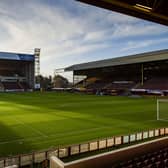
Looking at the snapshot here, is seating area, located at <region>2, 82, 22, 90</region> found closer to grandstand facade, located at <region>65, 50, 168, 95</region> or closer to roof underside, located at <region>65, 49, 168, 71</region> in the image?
grandstand facade, located at <region>65, 50, 168, 95</region>

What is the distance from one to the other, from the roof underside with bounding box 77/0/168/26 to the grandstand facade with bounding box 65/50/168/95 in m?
38.5

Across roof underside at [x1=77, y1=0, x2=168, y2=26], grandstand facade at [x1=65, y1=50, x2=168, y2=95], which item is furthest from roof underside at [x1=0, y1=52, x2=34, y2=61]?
roof underside at [x1=77, y1=0, x2=168, y2=26]

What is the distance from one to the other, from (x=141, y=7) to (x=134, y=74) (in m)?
59.4

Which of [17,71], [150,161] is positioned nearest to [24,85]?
[17,71]

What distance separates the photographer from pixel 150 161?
365 cm

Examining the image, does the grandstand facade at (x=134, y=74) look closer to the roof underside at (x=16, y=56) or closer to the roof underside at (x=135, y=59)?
the roof underside at (x=135, y=59)

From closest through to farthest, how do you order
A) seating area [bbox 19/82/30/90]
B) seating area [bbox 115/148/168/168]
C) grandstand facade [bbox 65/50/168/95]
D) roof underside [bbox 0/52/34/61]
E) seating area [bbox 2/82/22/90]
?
seating area [bbox 115/148/168/168] < grandstand facade [bbox 65/50/168/95] < roof underside [bbox 0/52/34/61] < seating area [bbox 2/82/22/90] < seating area [bbox 19/82/30/90]

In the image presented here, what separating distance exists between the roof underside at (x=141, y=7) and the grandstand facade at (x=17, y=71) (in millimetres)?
71978

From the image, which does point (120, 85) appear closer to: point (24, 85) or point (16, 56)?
point (24, 85)

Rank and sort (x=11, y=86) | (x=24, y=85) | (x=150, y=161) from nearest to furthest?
1. (x=150, y=161)
2. (x=11, y=86)
3. (x=24, y=85)

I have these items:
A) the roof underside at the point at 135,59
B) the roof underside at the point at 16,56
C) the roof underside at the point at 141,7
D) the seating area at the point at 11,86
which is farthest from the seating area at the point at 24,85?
the roof underside at the point at 141,7

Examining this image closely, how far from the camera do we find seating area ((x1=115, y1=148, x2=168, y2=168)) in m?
3.41

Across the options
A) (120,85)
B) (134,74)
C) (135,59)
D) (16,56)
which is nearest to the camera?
(135,59)

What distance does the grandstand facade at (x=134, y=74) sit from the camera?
150 ft
